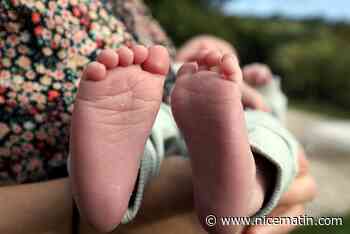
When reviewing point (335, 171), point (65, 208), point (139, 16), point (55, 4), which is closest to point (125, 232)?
point (65, 208)

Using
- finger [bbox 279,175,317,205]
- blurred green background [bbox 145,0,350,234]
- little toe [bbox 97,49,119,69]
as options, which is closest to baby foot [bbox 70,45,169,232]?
little toe [bbox 97,49,119,69]

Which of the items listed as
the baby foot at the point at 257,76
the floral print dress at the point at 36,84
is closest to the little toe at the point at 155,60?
the floral print dress at the point at 36,84

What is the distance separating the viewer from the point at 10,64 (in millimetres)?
787

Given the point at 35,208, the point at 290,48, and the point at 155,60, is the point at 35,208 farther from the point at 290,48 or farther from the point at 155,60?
the point at 290,48

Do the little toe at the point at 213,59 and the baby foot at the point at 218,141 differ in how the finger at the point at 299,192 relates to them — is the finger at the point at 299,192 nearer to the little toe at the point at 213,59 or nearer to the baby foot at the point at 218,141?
the baby foot at the point at 218,141

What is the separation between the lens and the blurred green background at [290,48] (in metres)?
3.88

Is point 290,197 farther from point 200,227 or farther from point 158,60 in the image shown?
point 158,60

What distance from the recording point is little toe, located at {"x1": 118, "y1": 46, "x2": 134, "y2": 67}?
70 cm

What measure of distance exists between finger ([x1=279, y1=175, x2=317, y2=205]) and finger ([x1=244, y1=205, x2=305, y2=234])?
11 mm

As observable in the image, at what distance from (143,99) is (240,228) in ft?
0.72

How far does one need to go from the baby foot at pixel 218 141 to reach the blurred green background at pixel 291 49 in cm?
302

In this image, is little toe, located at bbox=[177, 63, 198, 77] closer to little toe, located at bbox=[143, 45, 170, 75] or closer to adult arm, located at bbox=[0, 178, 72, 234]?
little toe, located at bbox=[143, 45, 170, 75]

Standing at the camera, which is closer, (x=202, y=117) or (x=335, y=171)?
(x=202, y=117)

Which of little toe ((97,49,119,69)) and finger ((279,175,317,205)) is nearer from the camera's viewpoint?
little toe ((97,49,119,69))
